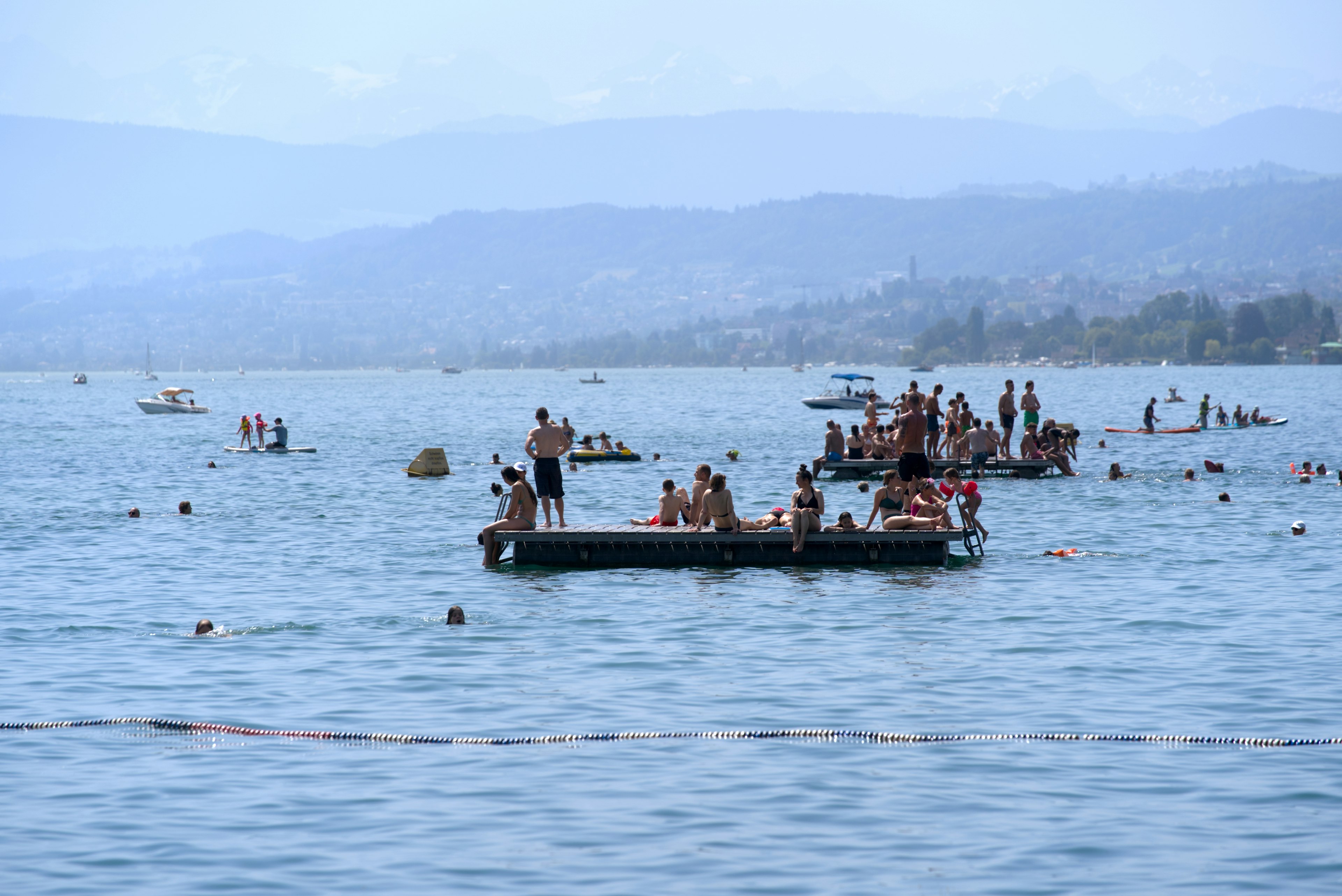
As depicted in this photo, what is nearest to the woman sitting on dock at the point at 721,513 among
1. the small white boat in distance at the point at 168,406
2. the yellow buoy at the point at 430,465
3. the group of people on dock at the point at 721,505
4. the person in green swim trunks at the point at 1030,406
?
the group of people on dock at the point at 721,505

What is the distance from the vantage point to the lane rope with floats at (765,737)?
1305 cm

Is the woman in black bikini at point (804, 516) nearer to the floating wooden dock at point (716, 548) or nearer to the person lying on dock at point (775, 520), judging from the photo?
the floating wooden dock at point (716, 548)

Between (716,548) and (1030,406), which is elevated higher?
(1030,406)

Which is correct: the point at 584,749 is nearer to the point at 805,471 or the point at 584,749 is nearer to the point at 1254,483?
the point at 805,471

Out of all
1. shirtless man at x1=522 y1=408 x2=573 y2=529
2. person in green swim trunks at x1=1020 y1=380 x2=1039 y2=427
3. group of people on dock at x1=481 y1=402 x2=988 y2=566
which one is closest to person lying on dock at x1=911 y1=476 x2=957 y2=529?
group of people on dock at x1=481 y1=402 x2=988 y2=566

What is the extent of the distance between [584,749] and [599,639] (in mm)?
5329

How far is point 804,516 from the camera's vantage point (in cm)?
2336

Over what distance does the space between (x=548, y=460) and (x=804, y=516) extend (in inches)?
195

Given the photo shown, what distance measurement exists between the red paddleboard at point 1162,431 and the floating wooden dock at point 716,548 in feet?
134

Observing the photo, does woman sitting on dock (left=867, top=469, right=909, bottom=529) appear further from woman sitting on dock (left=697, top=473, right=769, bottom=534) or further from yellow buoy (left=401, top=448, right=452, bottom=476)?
yellow buoy (left=401, top=448, right=452, bottom=476)

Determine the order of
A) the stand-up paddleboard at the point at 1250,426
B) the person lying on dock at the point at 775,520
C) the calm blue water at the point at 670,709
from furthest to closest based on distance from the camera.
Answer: the stand-up paddleboard at the point at 1250,426, the person lying on dock at the point at 775,520, the calm blue water at the point at 670,709

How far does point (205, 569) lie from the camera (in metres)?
25.6

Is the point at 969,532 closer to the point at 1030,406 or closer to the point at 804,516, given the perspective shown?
the point at 804,516

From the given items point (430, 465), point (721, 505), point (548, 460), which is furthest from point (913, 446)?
point (430, 465)
